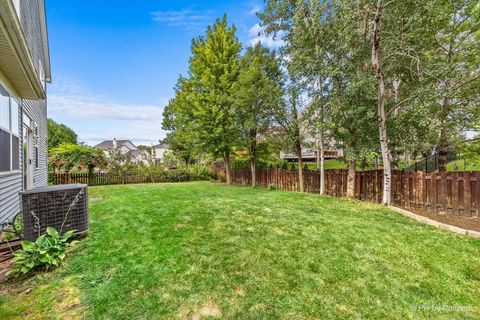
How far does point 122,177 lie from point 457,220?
1657 cm

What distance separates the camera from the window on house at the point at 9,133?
13.7 feet

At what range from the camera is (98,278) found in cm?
273

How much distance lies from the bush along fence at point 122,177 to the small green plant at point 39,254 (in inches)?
519

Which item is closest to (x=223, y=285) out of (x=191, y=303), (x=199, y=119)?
(x=191, y=303)

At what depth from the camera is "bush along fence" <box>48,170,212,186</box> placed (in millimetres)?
14055

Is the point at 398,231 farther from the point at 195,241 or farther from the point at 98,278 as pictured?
the point at 98,278

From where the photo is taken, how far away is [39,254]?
2885 millimetres

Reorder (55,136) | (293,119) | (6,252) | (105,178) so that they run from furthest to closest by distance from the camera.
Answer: (55,136) → (105,178) → (293,119) → (6,252)

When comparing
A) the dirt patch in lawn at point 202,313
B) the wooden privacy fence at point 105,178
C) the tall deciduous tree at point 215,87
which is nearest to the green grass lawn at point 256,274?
the dirt patch in lawn at point 202,313

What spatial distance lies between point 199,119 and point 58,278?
1072 cm

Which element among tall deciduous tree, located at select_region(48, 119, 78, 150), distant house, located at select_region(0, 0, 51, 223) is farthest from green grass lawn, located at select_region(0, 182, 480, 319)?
tall deciduous tree, located at select_region(48, 119, 78, 150)

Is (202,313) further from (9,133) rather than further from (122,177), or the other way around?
(122,177)

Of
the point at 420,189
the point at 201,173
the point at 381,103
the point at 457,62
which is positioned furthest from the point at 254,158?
the point at 457,62

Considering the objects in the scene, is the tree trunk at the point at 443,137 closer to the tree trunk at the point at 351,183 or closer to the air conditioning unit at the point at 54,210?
the tree trunk at the point at 351,183
